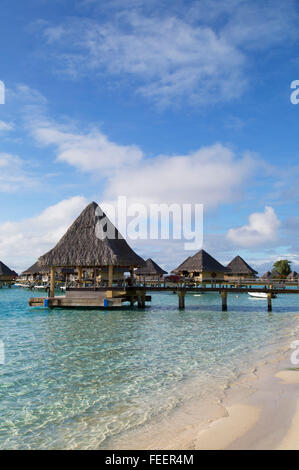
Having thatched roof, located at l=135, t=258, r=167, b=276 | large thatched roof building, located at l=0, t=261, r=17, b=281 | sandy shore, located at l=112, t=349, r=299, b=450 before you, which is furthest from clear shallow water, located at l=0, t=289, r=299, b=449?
large thatched roof building, located at l=0, t=261, r=17, b=281

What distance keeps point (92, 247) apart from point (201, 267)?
23350 millimetres

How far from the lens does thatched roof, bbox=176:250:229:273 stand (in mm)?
46625

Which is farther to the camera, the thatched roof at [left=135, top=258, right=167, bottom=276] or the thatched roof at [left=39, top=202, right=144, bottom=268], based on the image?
the thatched roof at [left=135, top=258, right=167, bottom=276]

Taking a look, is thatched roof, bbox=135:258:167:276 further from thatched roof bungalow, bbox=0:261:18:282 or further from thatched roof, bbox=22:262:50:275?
thatched roof bungalow, bbox=0:261:18:282

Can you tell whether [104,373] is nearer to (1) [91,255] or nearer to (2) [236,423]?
(2) [236,423]

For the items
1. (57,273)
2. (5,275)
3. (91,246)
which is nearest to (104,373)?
(91,246)

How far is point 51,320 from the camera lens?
19844 mm

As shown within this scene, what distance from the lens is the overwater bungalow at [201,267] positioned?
46.8m

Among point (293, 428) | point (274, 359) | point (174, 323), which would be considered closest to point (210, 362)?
point (274, 359)

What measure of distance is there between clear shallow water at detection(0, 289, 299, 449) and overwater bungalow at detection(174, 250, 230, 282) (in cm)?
2900

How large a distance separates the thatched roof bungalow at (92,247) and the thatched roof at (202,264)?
20.1 meters

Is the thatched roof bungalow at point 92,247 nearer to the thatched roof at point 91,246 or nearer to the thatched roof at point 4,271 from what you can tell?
the thatched roof at point 91,246
